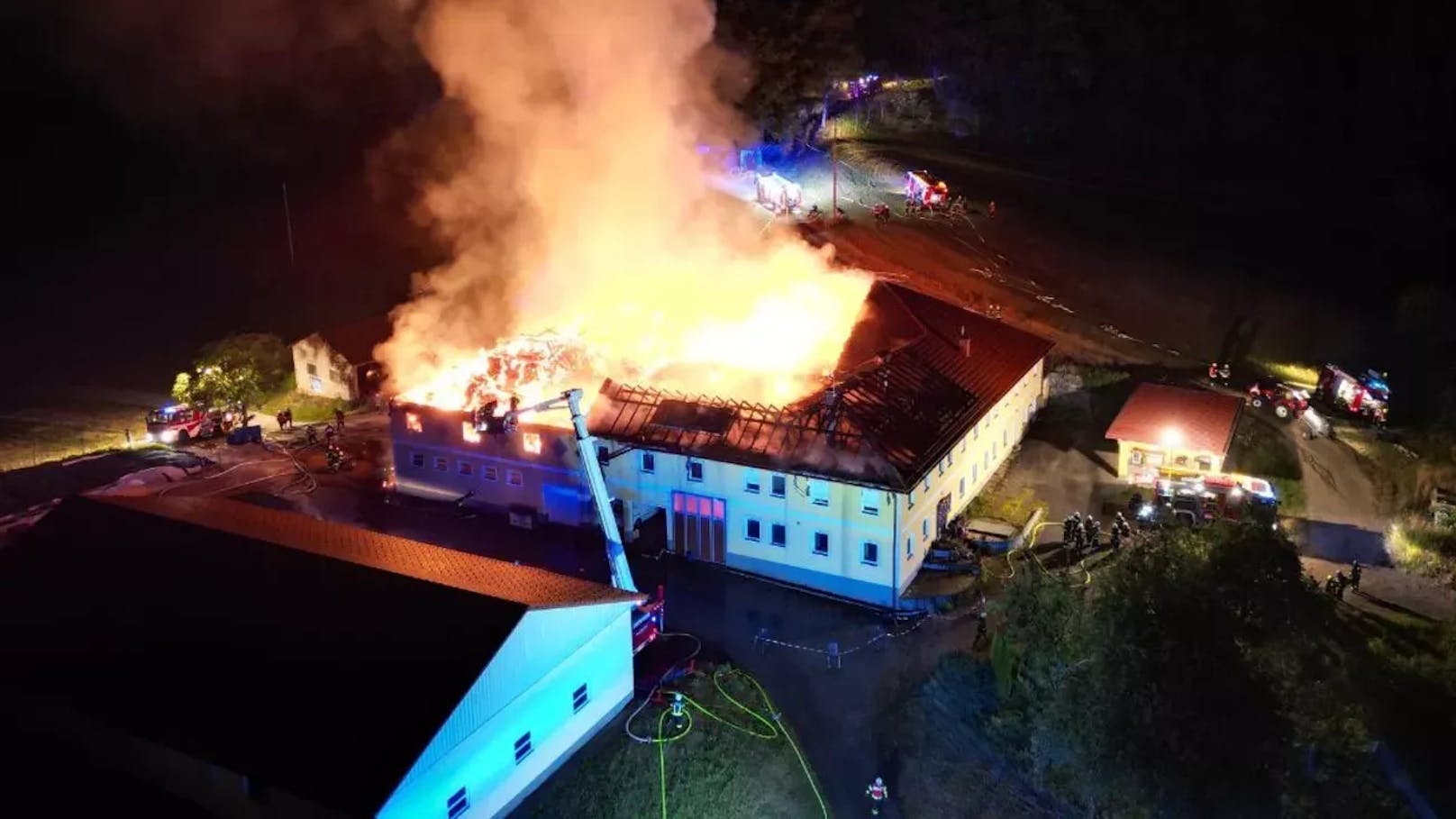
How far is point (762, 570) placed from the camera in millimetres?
25609

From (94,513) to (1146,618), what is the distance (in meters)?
20.8

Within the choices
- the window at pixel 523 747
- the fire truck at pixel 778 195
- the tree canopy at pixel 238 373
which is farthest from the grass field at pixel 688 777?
the fire truck at pixel 778 195

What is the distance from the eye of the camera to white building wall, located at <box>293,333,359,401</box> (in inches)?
1636

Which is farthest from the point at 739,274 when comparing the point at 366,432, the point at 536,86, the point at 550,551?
the point at 366,432

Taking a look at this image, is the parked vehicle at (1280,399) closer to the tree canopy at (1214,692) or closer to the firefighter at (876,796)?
the tree canopy at (1214,692)

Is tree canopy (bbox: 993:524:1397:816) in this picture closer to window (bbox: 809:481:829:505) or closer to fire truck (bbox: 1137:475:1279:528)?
window (bbox: 809:481:829:505)

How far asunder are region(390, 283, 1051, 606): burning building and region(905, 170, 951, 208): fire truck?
16.6 meters

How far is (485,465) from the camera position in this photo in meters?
29.5

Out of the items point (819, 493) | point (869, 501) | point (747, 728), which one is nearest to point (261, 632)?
point (747, 728)

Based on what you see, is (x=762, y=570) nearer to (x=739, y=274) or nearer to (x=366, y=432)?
(x=739, y=274)

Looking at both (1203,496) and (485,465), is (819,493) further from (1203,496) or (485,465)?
(1203,496)

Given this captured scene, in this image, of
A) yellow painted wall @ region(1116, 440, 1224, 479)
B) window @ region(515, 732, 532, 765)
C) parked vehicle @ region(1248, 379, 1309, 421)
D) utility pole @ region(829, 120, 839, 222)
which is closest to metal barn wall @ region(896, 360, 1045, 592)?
yellow painted wall @ region(1116, 440, 1224, 479)

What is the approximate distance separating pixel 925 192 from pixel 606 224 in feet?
56.3

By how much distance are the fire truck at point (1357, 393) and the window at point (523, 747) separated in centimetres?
3107
